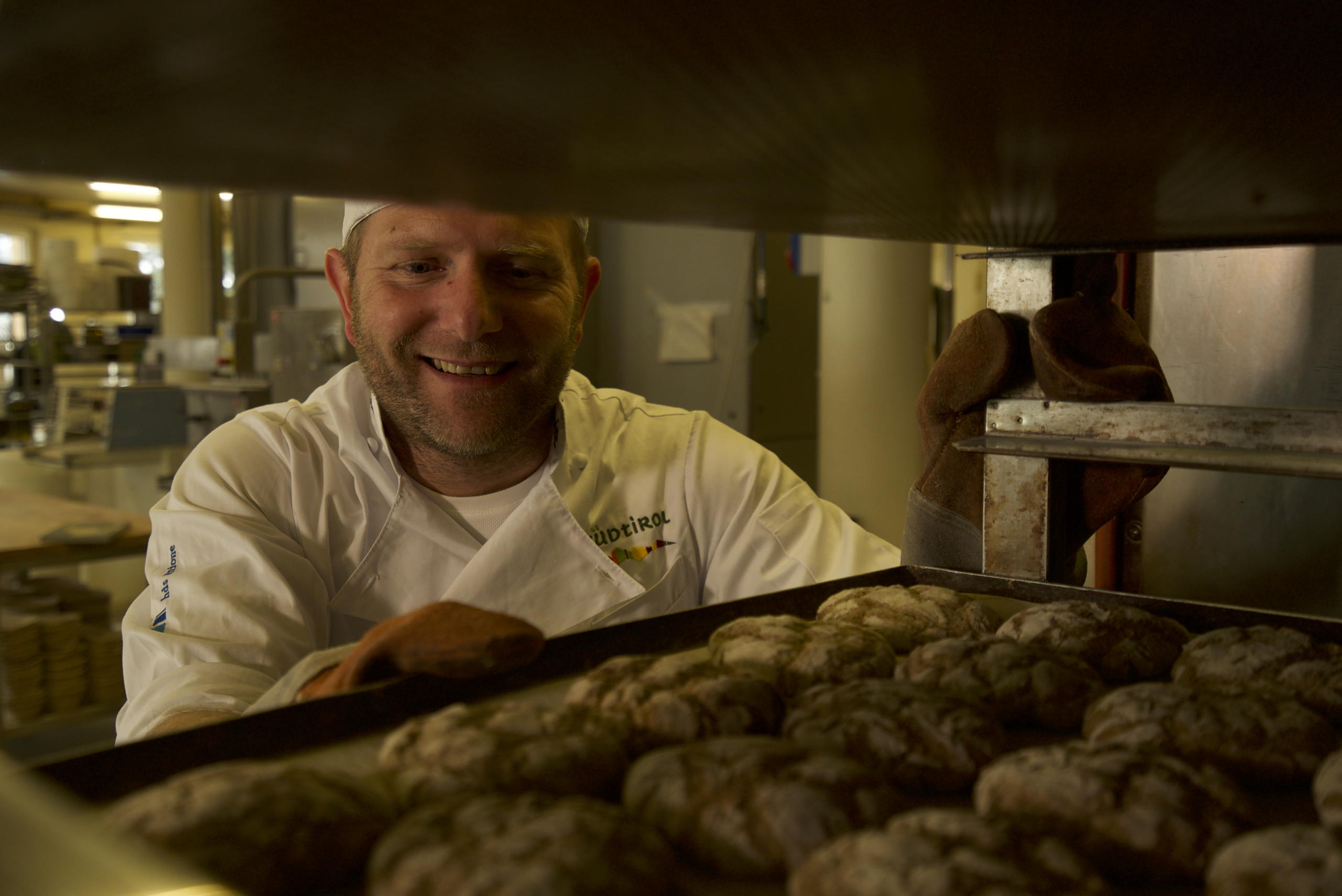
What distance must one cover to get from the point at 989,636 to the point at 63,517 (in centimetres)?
327

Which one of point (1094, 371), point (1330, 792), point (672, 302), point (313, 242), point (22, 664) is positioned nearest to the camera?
point (1330, 792)

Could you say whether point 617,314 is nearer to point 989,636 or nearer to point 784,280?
point 784,280

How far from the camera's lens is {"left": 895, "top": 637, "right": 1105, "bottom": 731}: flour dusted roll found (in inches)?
28.5

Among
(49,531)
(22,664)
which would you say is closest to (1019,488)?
(49,531)

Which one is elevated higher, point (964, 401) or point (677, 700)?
point (964, 401)

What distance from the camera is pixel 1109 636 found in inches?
33.3

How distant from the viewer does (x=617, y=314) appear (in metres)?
4.70

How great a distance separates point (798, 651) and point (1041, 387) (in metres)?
0.51

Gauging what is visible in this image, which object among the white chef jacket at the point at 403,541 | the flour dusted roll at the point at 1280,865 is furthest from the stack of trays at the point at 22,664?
the flour dusted roll at the point at 1280,865

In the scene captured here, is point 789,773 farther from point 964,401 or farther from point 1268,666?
point 964,401

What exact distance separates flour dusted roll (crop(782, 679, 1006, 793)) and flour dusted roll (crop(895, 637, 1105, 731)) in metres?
0.06

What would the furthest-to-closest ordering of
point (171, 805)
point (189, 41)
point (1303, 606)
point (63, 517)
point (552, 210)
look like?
point (63, 517), point (1303, 606), point (552, 210), point (171, 805), point (189, 41)

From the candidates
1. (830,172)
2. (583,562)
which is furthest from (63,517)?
(830,172)

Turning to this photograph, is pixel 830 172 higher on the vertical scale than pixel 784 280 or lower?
lower
